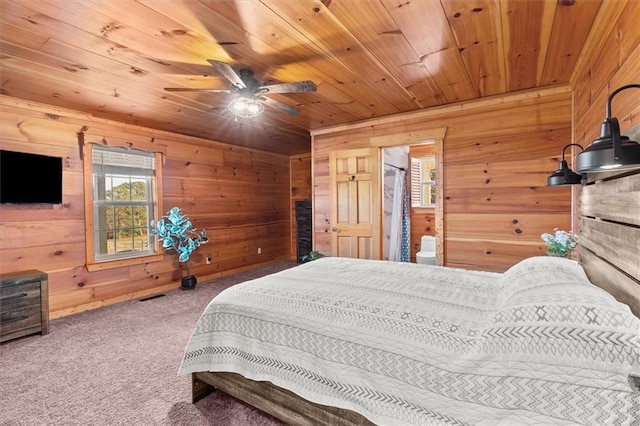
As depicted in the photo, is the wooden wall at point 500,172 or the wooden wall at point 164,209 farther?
the wooden wall at point 164,209

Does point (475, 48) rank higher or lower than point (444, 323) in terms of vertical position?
higher

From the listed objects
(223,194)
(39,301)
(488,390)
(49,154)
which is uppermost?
(49,154)

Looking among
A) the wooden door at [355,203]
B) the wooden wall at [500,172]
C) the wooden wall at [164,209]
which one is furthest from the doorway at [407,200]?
the wooden wall at [164,209]

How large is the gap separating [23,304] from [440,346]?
3.77 meters

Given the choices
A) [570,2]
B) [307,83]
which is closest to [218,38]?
[307,83]

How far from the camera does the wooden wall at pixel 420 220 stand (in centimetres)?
582

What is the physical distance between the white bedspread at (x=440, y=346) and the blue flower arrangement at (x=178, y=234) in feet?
9.42

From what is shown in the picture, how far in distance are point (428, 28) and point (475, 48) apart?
529mm

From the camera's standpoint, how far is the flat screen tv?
3174 millimetres

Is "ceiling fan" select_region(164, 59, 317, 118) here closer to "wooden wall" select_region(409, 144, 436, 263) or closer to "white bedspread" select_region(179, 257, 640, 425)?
"white bedspread" select_region(179, 257, 640, 425)

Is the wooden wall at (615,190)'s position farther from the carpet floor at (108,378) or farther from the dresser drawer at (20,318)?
the dresser drawer at (20,318)

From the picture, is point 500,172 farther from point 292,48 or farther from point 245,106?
point 245,106

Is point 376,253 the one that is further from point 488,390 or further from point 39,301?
point 39,301

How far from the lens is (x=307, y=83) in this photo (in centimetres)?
233
